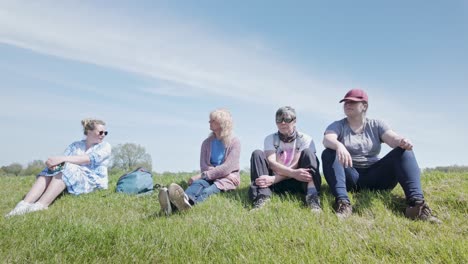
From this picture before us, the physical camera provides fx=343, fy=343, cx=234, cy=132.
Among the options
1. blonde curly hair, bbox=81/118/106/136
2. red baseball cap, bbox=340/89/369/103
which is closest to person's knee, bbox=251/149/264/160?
red baseball cap, bbox=340/89/369/103

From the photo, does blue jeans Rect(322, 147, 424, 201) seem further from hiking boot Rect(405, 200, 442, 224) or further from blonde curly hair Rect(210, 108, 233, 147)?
blonde curly hair Rect(210, 108, 233, 147)

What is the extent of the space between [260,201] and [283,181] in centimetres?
83

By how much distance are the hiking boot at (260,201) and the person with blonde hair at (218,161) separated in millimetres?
1050

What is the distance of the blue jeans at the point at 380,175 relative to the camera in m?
5.00

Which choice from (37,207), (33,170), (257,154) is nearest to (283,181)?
(257,154)

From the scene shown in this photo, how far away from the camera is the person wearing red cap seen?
4.99 metres

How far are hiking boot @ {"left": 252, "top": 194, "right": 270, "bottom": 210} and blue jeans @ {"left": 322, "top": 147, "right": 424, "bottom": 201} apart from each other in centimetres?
102

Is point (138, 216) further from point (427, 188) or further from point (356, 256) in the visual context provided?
point (427, 188)

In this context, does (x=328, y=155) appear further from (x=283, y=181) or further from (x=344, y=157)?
(x=283, y=181)

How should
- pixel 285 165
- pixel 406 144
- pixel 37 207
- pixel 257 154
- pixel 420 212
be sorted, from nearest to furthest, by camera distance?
pixel 420 212, pixel 406 144, pixel 257 154, pixel 285 165, pixel 37 207

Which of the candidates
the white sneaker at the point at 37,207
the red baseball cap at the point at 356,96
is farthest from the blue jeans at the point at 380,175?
the white sneaker at the point at 37,207

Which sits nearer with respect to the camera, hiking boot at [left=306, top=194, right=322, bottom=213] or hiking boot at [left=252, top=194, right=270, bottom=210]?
hiking boot at [left=306, top=194, right=322, bottom=213]

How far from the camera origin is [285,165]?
6090 millimetres

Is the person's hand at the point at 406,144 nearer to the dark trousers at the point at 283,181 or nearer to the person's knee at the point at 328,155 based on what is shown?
the person's knee at the point at 328,155
